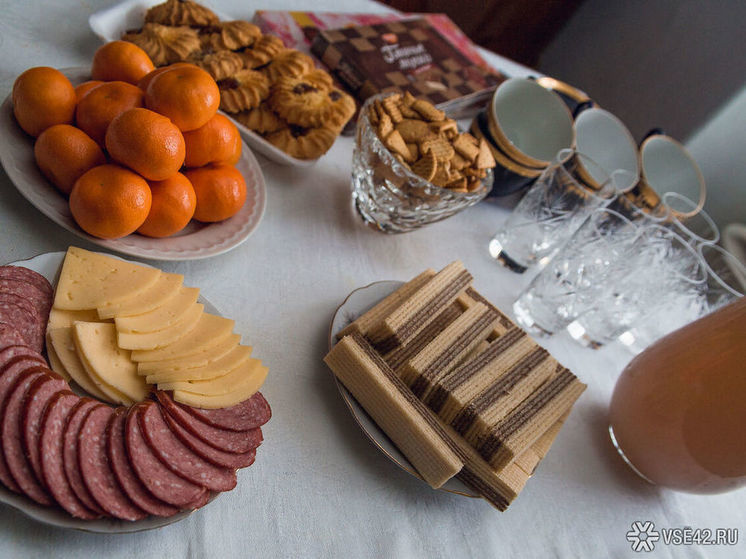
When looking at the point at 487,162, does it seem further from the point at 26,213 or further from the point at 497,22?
the point at 497,22

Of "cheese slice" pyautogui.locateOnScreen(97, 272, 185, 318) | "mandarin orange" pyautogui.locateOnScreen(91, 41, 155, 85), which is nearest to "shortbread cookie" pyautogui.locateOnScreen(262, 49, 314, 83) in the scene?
"mandarin orange" pyautogui.locateOnScreen(91, 41, 155, 85)

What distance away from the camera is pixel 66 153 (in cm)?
57

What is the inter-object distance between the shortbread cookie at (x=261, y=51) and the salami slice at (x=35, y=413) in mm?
615

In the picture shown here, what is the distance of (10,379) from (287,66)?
63cm

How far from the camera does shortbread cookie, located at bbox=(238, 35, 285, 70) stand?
86 cm

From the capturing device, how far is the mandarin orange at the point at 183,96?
59 centimetres

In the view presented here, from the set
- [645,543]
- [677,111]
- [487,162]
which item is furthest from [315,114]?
[677,111]

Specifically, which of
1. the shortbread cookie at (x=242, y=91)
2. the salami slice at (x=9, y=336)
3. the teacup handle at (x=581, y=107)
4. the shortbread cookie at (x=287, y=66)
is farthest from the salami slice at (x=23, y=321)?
the teacup handle at (x=581, y=107)

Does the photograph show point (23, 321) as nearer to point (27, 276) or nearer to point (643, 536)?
point (27, 276)

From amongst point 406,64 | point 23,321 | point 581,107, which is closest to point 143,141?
point 23,321

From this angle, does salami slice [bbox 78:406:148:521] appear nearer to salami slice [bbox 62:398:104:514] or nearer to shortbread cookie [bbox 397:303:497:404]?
salami slice [bbox 62:398:104:514]

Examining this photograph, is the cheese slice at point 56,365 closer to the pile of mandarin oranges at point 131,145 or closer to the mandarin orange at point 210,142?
the pile of mandarin oranges at point 131,145

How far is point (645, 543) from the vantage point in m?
0.66

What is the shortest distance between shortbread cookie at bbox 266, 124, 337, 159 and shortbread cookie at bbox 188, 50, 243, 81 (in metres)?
0.12
